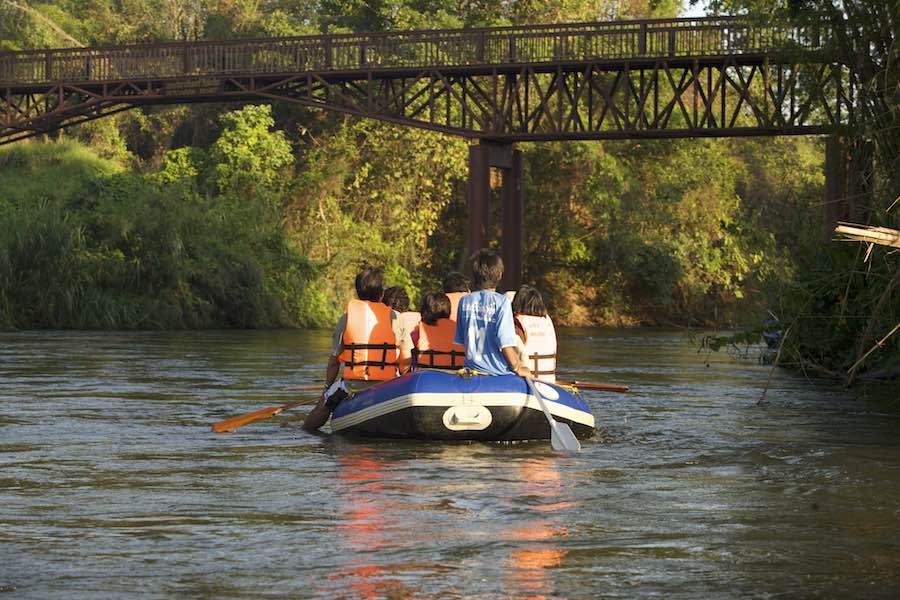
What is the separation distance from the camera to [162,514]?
10.6 m

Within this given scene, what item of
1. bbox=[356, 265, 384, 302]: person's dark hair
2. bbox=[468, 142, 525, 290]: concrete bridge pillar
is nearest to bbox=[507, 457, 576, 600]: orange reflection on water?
bbox=[356, 265, 384, 302]: person's dark hair

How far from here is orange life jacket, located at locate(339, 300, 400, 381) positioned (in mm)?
15805

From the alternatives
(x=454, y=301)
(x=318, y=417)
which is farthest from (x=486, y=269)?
(x=318, y=417)

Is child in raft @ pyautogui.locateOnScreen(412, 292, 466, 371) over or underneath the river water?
over

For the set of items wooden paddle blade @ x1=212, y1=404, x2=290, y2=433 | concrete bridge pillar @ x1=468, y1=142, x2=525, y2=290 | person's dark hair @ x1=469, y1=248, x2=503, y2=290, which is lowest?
wooden paddle blade @ x1=212, y1=404, x2=290, y2=433

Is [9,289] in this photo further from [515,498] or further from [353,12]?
[515,498]

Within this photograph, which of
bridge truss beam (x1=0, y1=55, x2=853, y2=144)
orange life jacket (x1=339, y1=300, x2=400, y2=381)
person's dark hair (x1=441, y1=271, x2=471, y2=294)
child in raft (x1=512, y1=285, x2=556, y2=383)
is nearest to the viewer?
child in raft (x1=512, y1=285, x2=556, y2=383)

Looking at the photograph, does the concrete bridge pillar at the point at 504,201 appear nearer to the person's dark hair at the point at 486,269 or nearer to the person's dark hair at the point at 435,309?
the person's dark hair at the point at 435,309

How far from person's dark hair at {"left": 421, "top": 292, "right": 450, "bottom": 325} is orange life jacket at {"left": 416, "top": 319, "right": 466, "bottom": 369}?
4cm

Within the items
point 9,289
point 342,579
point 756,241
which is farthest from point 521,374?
point 756,241

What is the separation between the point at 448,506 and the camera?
1098 centimetres

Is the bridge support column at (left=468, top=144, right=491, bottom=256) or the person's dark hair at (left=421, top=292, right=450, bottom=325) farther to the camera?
the bridge support column at (left=468, top=144, right=491, bottom=256)

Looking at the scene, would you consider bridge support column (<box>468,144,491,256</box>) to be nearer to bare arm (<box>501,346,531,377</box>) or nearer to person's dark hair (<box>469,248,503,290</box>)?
bare arm (<box>501,346,531,377</box>)

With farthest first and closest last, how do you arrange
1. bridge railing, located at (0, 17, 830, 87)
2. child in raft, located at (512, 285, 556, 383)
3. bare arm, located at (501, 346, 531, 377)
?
bridge railing, located at (0, 17, 830, 87) → child in raft, located at (512, 285, 556, 383) → bare arm, located at (501, 346, 531, 377)
